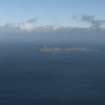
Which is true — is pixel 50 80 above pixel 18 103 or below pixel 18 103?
above

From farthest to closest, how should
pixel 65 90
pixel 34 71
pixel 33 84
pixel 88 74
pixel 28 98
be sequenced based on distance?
pixel 34 71
pixel 88 74
pixel 33 84
pixel 65 90
pixel 28 98

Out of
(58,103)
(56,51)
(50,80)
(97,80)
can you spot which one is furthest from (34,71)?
(56,51)

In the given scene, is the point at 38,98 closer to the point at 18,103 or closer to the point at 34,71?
the point at 18,103

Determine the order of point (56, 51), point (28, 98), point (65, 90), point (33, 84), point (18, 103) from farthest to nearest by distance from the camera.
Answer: point (56, 51) → point (33, 84) → point (65, 90) → point (28, 98) → point (18, 103)

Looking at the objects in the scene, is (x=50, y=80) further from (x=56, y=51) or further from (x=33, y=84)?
(x=56, y=51)

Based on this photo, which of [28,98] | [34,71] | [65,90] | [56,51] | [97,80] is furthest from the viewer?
[56,51]

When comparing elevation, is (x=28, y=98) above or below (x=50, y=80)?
below

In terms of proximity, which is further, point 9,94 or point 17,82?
point 17,82

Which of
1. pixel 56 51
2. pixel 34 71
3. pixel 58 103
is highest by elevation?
pixel 56 51

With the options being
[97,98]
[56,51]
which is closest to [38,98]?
[97,98]
